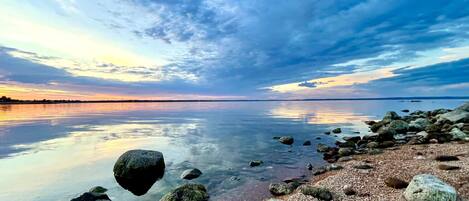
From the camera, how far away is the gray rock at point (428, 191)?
834cm

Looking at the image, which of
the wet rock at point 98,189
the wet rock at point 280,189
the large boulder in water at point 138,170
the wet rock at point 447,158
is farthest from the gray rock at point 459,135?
the wet rock at point 98,189

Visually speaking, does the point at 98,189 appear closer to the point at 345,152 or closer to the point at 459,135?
the point at 345,152

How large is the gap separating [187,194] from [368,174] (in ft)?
25.4

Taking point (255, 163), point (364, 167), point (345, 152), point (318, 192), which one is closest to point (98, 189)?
point (255, 163)

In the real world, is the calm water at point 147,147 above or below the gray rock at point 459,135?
below

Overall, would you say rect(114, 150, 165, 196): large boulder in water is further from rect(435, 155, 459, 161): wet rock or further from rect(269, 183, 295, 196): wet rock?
rect(435, 155, 459, 161): wet rock

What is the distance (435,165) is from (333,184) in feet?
17.4

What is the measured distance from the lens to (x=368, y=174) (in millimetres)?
12484

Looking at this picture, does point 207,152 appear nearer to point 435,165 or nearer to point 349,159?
point 349,159

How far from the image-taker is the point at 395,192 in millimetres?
9883

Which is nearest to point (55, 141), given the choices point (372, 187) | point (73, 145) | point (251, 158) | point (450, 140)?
point (73, 145)

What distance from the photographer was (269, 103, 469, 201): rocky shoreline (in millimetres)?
9155

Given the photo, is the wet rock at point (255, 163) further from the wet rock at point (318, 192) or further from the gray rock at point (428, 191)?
the gray rock at point (428, 191)

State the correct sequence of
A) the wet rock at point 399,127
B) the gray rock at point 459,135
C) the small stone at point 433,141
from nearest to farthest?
1. the gray rock at point 459,135
2. the small stone at point 433,141
3. the wet rock at point 399,127
